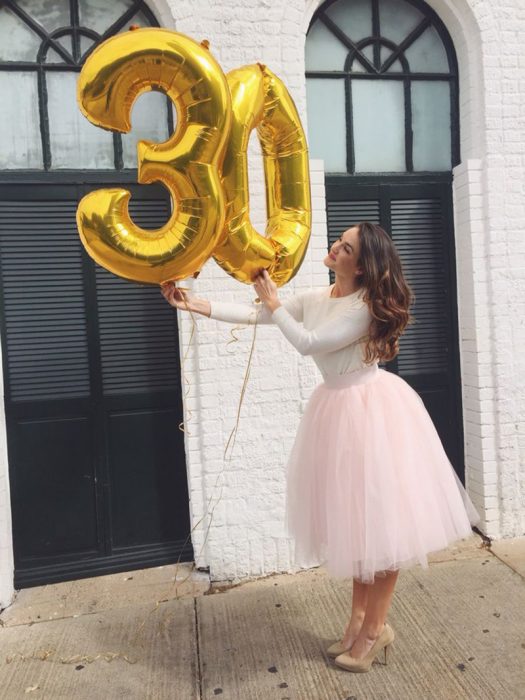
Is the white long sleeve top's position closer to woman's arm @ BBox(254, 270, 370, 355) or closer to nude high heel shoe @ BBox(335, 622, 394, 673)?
woman's arm @ BBox(254, 270, 370, 355)

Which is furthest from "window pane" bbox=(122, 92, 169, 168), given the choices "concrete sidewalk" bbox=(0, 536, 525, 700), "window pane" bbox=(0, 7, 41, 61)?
"concrete sidewalk" bbox=(0, 536, 525, 700)

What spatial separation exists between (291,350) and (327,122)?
1.55 meters

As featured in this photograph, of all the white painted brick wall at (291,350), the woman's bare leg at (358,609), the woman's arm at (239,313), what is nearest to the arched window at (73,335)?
the white painted brick wall at (291,350)

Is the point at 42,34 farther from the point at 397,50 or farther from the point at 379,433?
the point at 379,433

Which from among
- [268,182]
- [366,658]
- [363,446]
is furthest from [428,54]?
[366,658]

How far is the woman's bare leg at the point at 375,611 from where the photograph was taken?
2.24 m

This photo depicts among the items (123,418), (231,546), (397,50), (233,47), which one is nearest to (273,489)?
(231,546)

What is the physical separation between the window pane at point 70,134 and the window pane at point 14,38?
19 cm

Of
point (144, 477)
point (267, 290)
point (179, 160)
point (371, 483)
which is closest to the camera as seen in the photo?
point (179, 160)

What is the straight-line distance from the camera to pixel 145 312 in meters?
Result: 3.37

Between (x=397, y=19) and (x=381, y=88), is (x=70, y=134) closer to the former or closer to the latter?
(x=381, y=88)

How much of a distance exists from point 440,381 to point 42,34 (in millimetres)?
3314

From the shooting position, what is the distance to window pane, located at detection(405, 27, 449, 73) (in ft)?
11.9

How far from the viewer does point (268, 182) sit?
241 centimetres
